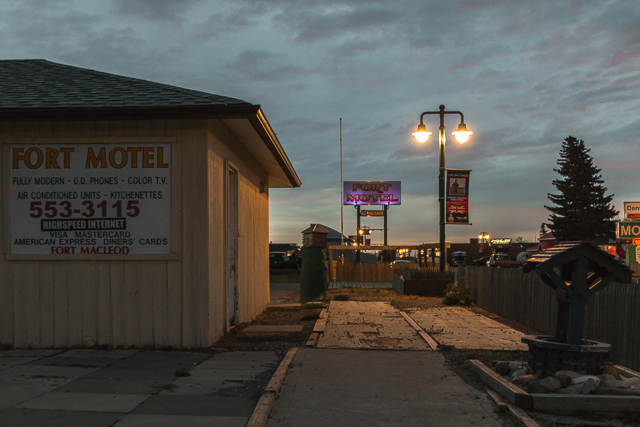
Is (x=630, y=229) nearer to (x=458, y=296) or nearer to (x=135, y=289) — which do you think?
(x=458, y=296)

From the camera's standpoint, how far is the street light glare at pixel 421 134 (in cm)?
1644

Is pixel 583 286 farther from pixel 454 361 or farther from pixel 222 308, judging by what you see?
pixel 222 308

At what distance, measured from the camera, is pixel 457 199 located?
1736cm

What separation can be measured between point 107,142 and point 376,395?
5.40m

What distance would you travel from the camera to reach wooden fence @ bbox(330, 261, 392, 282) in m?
29.4

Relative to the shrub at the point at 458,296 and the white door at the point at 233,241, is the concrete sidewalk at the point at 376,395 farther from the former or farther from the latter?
the shrub at the point at 458,296

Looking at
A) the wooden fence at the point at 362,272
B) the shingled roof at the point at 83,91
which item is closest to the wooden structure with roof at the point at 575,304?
the shingled roof at the point at 83,91

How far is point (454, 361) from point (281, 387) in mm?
2662

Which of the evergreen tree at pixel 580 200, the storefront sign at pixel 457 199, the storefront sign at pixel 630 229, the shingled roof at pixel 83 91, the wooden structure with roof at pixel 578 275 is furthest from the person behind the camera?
the evergreen tree at pixel 580 200

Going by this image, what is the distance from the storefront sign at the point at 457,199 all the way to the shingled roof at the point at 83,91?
34.2 feet

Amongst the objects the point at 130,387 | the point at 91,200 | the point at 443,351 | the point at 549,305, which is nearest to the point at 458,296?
the point at 549,305

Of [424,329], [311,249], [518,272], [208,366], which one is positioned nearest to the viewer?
[208,366]

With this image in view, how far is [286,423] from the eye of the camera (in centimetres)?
491

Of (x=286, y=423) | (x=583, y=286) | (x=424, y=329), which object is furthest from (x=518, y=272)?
(x=286, y=423)
